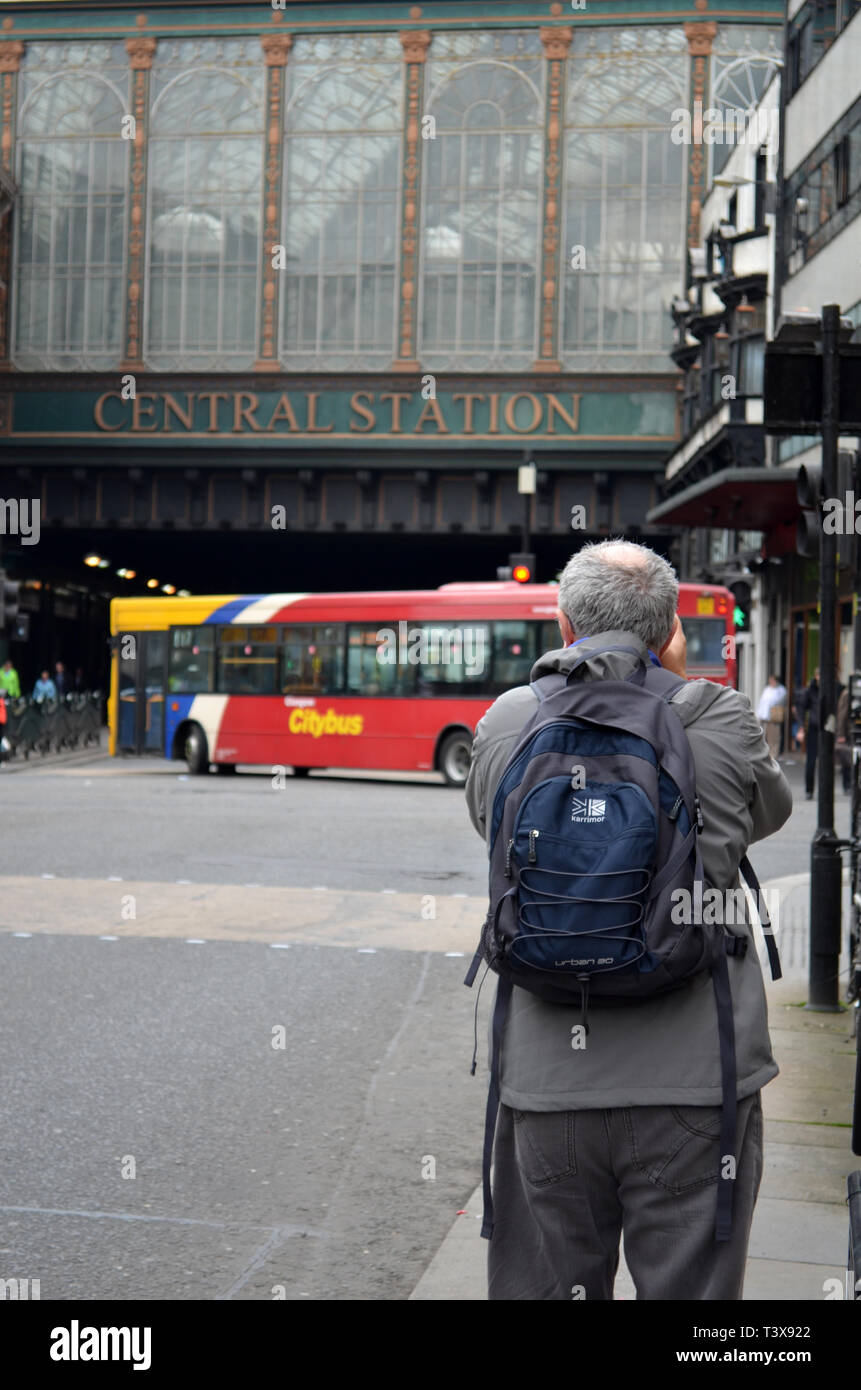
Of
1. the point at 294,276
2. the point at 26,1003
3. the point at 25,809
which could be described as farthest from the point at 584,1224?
the point at 294,276

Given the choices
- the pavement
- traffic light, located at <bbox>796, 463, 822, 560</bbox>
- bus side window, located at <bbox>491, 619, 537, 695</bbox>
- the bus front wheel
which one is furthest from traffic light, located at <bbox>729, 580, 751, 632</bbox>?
the pavement

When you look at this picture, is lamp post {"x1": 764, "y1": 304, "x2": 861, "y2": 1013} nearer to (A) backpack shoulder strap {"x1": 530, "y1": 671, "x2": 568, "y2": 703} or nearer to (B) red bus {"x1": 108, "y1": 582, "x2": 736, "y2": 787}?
(A) backpack shoulder strap {"x1": 530, "y1": 671, "x2": 568, "y2": 703}

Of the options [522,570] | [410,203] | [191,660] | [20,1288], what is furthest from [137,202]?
[20,1288]

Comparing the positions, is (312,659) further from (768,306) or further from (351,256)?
(351,256)

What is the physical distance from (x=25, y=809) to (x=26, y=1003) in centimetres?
1241

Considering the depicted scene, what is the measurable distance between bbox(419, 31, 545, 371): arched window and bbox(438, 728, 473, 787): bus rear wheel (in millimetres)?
18108

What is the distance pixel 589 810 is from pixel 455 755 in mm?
23863

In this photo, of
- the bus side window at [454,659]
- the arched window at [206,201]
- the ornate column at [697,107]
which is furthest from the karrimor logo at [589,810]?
the arched window at [206,201]

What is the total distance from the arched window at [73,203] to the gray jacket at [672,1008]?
4268 centimetres

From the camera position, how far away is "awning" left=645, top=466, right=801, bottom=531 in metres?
30.3

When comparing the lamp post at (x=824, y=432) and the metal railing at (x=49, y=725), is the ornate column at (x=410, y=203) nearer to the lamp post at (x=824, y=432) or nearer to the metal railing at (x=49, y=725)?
the metal railing at (x=49, y=725)

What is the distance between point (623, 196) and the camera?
4269 centimetres

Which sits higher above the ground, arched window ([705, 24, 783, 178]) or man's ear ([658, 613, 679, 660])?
arched window ([705, 24, 783, 178])
